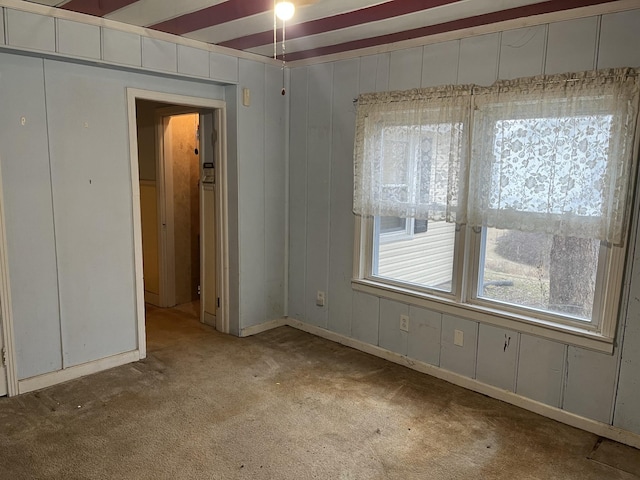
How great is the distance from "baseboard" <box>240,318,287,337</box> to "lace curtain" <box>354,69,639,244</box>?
56.9 inches

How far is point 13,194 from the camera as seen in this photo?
2883 mm

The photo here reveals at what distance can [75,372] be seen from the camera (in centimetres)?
327

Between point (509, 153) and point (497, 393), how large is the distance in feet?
5.08

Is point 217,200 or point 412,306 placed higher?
point 217,200

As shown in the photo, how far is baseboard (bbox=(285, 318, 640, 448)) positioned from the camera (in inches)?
105

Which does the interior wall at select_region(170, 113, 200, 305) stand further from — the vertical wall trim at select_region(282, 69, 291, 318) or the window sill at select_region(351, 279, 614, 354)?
the window sill at select_region(351, 279, 614, 354)

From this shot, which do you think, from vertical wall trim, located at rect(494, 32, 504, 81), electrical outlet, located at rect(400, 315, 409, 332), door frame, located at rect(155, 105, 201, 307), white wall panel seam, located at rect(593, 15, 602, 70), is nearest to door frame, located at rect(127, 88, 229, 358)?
door frame, located at rect(155, 105, 201, 307)

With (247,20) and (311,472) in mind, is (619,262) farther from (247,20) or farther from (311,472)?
(247,20)

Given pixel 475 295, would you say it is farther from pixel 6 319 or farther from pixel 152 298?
pixel 152 298

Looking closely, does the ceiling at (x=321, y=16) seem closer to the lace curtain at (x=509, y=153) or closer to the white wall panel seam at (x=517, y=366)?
the lace curtain at (x=509, y=153)

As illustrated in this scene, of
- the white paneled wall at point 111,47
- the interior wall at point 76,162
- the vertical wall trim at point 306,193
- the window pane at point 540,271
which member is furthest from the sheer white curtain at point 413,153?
the white paneled wall at point 111,47

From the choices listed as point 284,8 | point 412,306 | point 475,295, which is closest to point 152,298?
point 412,306

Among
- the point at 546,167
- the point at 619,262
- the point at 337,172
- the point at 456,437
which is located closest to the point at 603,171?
the point at 546,167

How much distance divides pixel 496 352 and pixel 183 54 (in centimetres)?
302
